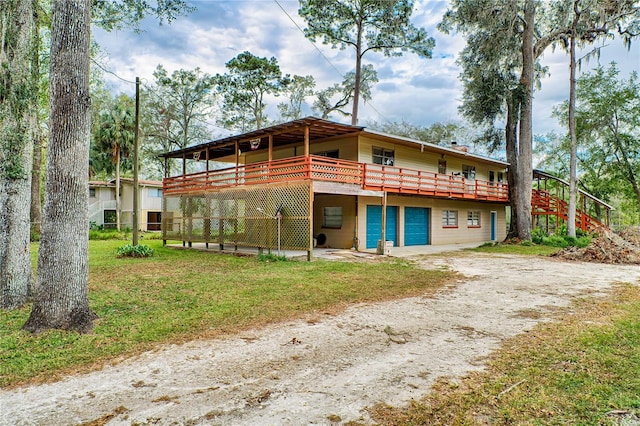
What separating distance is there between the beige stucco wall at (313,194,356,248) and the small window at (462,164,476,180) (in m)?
9.46

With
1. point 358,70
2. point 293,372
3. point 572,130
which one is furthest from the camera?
point 358,70

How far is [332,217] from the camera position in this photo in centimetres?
1667

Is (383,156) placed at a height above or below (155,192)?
above

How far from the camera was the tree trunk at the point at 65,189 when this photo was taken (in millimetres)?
4664

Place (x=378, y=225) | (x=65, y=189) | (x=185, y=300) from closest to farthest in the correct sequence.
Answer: (x=65, y=189)
(x=185, y=300)
(x=378, y=225)

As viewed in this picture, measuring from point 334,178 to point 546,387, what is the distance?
10.5 metres

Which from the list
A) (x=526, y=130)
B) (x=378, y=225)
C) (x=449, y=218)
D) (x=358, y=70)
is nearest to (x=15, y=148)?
(x=378, y=225)

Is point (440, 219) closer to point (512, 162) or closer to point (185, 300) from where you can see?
point (512, 162)

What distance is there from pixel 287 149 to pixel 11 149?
43.0 ft

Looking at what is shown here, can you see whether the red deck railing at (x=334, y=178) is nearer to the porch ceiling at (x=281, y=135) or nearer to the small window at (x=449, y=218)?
the porch ceiling at (x=281, y=135)

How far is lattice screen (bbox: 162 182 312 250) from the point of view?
40.9ft

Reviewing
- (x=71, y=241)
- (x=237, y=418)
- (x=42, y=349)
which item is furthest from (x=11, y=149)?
(x=237, y=418)

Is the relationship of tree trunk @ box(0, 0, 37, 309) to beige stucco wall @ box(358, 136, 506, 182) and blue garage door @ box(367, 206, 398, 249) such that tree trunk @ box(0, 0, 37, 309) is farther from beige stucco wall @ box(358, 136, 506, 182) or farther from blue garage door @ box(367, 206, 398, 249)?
blue garage door @ box(367, 206, 398, 249)

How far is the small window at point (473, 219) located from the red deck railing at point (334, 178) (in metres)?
1.51
